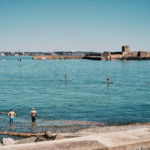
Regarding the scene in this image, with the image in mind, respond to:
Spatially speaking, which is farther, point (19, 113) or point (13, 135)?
point (19, 113)

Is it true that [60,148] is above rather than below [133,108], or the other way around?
above

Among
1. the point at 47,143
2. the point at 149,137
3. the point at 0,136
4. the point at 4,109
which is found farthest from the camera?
the point at 4,109

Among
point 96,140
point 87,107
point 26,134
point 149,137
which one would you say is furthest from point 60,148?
point 87,107

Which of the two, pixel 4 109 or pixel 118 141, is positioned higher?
pixel 118 141

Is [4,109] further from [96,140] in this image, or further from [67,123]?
[96,140]

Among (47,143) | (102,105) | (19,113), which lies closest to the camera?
(47,143)

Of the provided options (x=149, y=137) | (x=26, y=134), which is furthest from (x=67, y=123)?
(x=149, y=137)

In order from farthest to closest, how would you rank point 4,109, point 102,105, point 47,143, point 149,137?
point 102,105, point 4,109, point 149,137, point 47,143

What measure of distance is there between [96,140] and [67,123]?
16087mm

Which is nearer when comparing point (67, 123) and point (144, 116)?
point (67, 123)

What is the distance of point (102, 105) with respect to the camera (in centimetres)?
3053

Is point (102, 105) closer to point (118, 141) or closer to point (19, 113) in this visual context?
point (19, 113)

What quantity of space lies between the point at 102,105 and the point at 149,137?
25.0 meters

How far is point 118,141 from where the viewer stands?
549 cm
